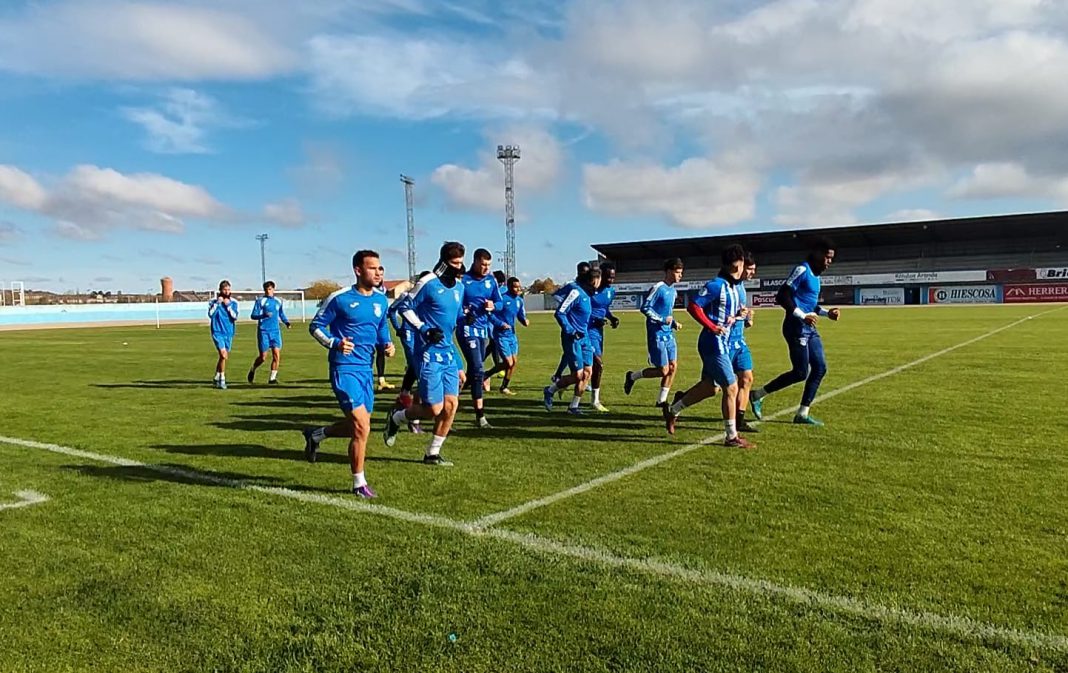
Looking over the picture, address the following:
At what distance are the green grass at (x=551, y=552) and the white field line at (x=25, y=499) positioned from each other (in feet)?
0.43

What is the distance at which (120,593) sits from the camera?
407 cm

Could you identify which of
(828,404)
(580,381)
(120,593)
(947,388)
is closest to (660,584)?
(120,593)

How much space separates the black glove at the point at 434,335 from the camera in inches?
257

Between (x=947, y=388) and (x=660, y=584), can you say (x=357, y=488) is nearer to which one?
(x=660, y=584)

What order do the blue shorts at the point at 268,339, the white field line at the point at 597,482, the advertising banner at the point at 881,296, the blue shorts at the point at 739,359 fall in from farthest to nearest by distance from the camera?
the advertising banner at the point at 881,296 < the blue shorts at the point at 268,339 < the blue shorts at the point at 739,359 < the white field line at the point at 597,482

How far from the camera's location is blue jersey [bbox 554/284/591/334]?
1009 cm

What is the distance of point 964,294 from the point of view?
7125 centimetres

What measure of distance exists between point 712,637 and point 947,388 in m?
9.80

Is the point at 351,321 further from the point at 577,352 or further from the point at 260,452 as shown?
the point at 577,352

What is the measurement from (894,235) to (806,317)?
78.0 m

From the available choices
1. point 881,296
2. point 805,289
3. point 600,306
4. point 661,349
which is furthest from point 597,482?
point 881,296

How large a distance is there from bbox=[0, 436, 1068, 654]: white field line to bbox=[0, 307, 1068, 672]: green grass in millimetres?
31

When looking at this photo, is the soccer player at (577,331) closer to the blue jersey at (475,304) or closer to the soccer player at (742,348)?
the blue jersey at (475,304)

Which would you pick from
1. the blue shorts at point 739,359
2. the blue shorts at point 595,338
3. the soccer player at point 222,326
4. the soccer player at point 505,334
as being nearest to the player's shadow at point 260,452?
the blue shorts at point 739,359
